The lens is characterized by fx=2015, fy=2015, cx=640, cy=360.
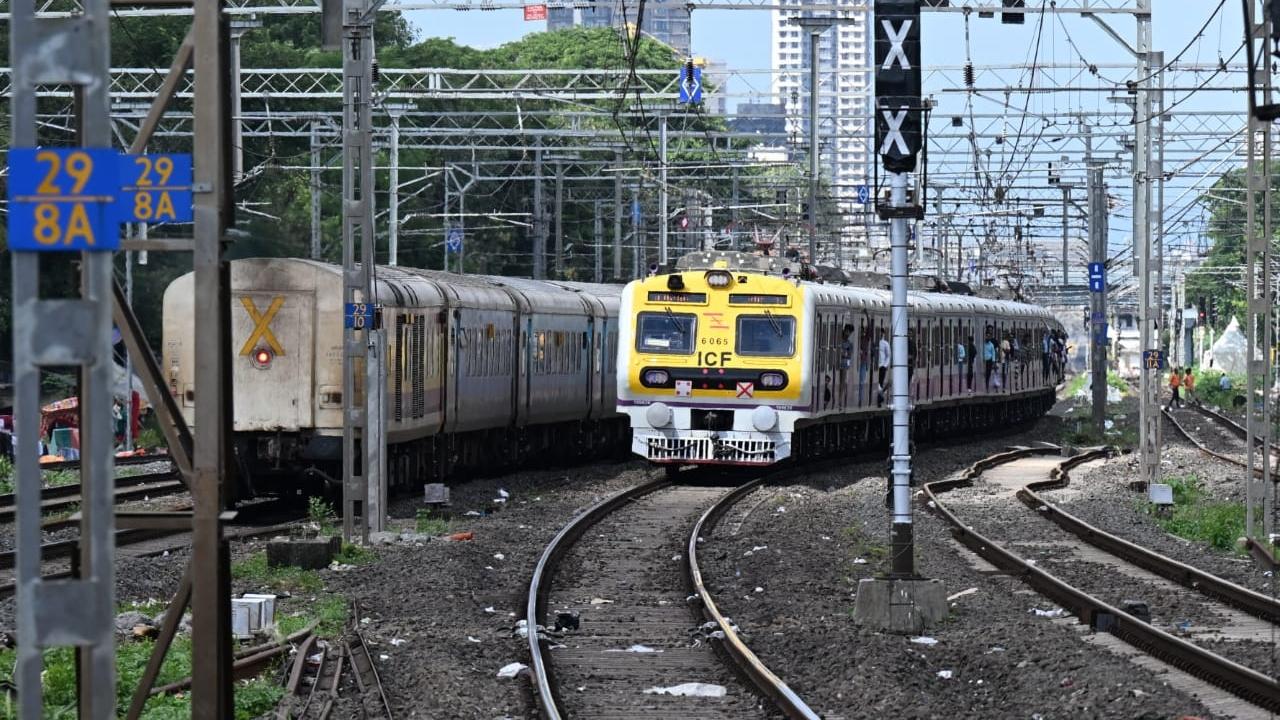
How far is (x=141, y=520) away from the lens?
8812mm

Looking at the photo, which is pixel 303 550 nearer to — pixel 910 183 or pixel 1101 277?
pixel 910 183

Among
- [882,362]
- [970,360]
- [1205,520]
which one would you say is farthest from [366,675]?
[970,360]

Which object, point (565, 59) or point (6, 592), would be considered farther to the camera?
point (565, 59)

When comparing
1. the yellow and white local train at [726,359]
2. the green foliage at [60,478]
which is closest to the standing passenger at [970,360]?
the yellow and white local train at [726,359]

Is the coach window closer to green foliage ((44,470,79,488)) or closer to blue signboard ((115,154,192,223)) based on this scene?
green foliage ((44,470,79,488))

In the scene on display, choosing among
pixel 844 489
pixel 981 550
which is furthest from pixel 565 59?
pixel 981 550

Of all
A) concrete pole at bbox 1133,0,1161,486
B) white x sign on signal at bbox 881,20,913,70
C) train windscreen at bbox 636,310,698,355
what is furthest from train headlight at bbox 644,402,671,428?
white x sign on signal at bbox 881,20,913,70

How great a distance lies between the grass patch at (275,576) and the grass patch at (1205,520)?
30.7ft

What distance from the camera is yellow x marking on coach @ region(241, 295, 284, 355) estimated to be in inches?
867

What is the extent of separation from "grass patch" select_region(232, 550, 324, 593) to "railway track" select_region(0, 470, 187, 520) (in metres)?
5.09

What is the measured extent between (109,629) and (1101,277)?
33020 millimetres

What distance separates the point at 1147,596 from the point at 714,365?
11440 millimetres

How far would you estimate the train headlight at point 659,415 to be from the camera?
2623cm

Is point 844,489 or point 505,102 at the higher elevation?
point 505,102
